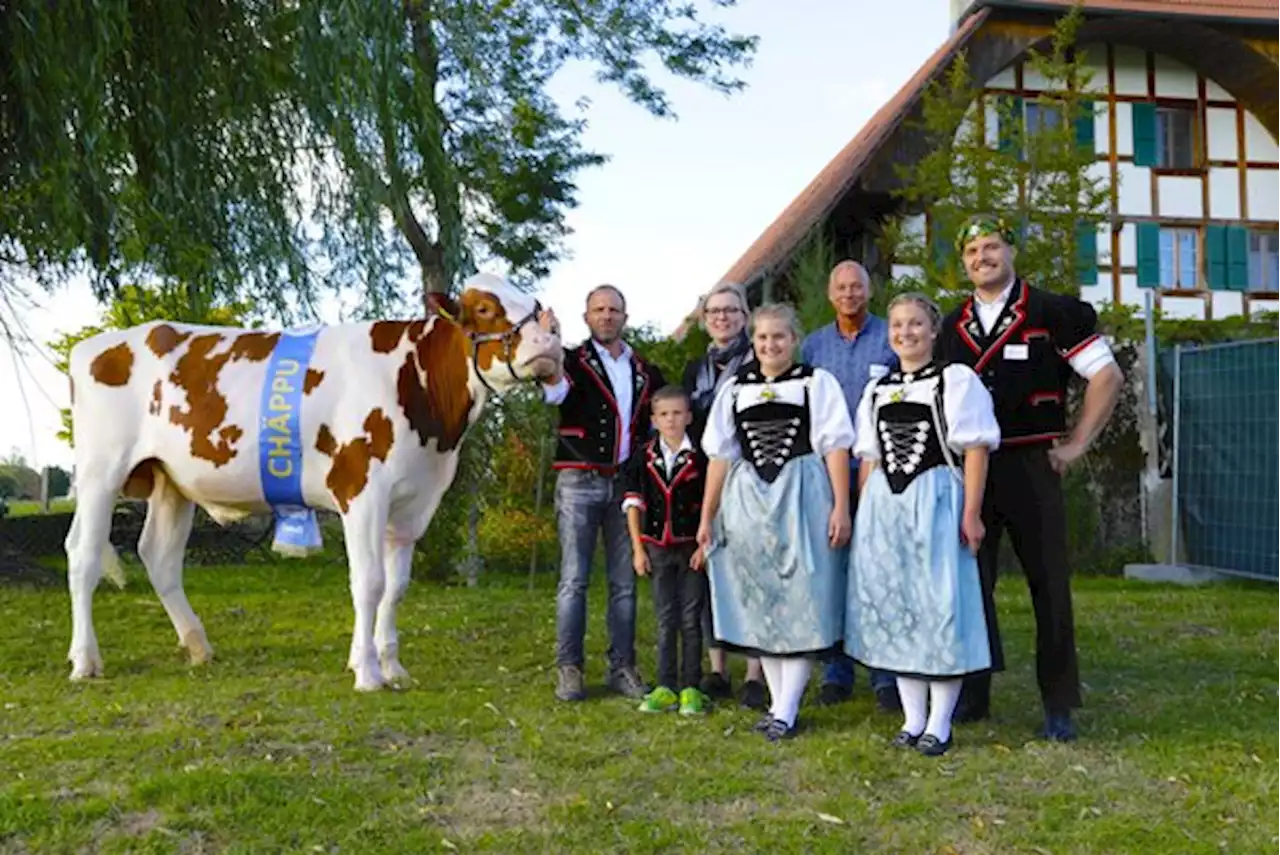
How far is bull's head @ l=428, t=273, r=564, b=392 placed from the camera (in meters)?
5.20

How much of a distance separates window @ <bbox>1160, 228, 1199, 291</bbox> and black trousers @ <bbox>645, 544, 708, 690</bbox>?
17178 mm

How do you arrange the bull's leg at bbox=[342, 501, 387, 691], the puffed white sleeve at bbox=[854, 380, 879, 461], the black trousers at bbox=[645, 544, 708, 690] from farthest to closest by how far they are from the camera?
the bull's leg at bbox=[342, 501, 387, 691], the black trousers at bbox=[645, 544, 708, 690], the puffed white sleeve at bbox=[854, 380, 879, 461]

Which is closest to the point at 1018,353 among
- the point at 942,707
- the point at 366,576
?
the point at 942,707

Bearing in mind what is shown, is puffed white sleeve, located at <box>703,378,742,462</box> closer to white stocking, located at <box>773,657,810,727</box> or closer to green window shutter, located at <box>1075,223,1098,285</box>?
white stocking, located at <box>773,657,810,727</box>

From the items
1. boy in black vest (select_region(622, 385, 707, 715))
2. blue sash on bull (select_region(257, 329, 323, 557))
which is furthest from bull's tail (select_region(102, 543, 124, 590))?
boy in black vest (select_region(622, 385, 707, 715))

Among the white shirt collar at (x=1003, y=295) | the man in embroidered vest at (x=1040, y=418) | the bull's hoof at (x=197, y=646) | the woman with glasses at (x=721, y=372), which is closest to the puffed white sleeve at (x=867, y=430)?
the man in embroidered vest at (x=1040, y=418)

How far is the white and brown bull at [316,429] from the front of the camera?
5422mm

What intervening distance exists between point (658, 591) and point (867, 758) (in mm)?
1291

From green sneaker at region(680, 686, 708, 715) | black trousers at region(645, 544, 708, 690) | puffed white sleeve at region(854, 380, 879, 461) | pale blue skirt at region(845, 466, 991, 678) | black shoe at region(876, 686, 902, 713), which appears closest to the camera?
pale blue skirt at region(845, 466, 991, 678)

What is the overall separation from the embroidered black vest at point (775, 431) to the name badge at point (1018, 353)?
70 cm

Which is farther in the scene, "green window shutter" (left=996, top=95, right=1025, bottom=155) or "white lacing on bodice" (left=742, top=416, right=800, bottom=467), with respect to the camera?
"green window shutter" (left=996, top=95, right=1025, bottom=155)

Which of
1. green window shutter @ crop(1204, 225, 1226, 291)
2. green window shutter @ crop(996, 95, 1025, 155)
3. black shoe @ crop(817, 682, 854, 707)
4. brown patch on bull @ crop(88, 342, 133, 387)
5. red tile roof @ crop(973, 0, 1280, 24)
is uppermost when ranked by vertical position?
red tile roof @ crop(973, 0, 1280, 24)

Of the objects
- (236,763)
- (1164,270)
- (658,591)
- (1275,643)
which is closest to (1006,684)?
(658,591)

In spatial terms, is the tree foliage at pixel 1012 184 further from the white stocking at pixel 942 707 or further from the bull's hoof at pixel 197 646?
the white stocking at pixel 942 707
